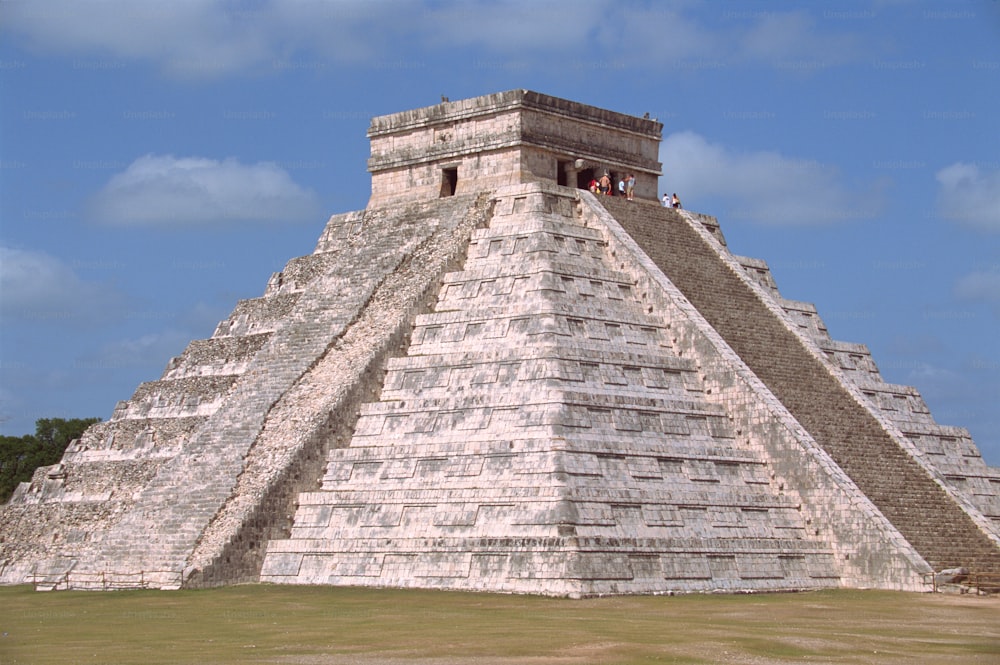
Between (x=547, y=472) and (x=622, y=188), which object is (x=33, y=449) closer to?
(x=622, y=188)

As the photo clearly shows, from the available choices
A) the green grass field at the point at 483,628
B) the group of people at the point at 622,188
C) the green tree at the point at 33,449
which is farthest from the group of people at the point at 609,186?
the green tree at the point at 33,449

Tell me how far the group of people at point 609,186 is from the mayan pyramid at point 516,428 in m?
0.41

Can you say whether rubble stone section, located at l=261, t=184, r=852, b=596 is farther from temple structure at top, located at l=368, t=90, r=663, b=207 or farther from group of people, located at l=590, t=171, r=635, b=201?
group of people, located at l=590, t=171, r=635, b=201

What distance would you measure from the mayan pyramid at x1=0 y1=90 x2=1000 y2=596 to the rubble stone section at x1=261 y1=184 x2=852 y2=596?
51 mm

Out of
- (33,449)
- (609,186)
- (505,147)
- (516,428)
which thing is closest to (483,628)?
(516,428)

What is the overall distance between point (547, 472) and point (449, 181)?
11645 mm

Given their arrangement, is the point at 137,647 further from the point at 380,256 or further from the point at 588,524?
the point at 380,256

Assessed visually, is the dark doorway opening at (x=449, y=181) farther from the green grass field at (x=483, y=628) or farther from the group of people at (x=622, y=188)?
the green grass field at (x=483, y=628)

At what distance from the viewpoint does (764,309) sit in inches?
1257

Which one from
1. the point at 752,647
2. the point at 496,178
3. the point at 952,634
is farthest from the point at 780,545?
the point at 496,178

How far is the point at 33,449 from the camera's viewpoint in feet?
188

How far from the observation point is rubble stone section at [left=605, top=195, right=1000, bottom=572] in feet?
87.9

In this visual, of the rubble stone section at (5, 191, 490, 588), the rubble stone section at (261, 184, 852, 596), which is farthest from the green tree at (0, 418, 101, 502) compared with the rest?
the rubble stone section at (261, 184, 852, 596)

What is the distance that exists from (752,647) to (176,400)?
17.5 metres
